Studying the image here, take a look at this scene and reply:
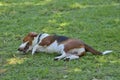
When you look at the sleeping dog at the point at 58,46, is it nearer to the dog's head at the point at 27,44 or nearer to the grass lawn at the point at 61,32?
the dog's head at the point at 27,44

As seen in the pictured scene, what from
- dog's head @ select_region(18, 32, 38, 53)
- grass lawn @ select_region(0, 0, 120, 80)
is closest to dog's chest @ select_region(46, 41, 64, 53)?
grass lawn @ select_region(0, 0, 120, 80)

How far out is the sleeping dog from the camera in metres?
7.41

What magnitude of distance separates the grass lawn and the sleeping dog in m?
0.12

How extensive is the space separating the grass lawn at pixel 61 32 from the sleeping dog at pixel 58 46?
0.12 meters

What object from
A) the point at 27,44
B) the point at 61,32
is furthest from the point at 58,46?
the point at 61,32

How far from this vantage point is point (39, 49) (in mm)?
7898

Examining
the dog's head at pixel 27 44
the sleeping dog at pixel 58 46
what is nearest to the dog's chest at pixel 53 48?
the sleeping dog at pixel 58 46

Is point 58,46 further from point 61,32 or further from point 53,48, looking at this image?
point 61,32

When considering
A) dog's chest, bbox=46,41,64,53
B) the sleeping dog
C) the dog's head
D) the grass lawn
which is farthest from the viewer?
the dog's head

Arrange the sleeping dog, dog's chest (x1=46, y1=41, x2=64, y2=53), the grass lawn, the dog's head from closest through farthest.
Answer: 1. the grass lawn
2. the sleeping dog
3. dog's chest (x1=46, y1=41, x2=64, y2=53)
4. the dog's head

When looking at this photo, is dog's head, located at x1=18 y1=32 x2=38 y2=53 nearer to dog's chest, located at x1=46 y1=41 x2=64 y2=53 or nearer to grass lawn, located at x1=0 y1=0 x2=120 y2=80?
grass lawn, located at x1=0 y1=0 x2=120 y2=80

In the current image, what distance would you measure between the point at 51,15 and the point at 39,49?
3951 millimetres

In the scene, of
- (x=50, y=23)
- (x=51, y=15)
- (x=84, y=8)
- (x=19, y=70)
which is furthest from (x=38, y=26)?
(x=19, y=70)

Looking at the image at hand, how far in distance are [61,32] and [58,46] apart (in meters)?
2.29
